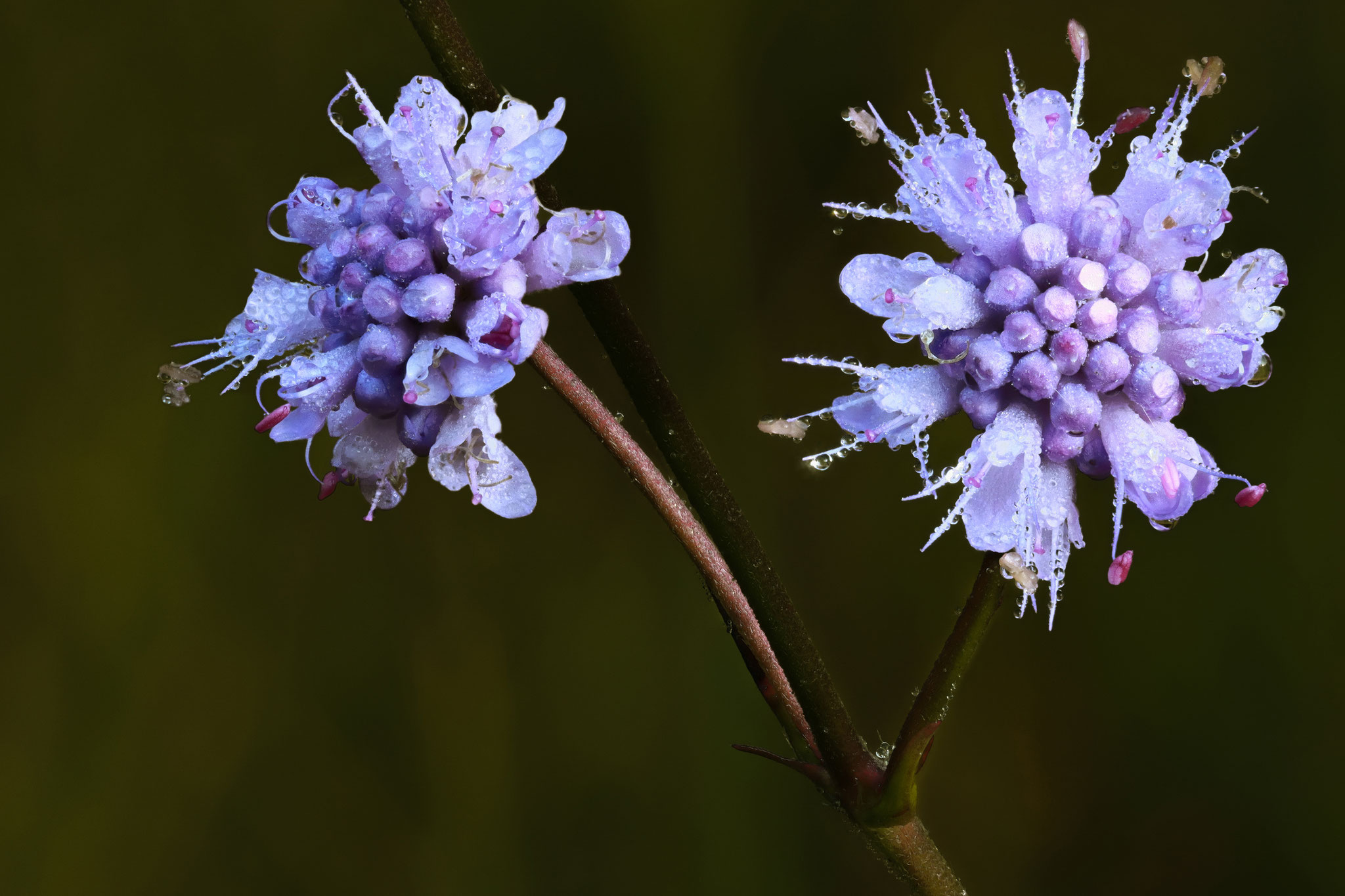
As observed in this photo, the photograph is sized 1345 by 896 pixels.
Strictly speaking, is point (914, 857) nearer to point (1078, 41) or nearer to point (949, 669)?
point (949, 669)

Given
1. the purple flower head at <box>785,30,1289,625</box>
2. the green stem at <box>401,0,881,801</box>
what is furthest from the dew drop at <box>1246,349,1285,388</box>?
the green stem at <box>401,0,881,801</box>

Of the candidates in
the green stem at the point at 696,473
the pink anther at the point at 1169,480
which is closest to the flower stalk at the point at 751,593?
the green stem at the point at 696,473

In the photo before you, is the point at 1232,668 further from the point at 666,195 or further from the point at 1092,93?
the point at 666,195

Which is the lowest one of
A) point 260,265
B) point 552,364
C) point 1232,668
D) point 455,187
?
point 1232,668

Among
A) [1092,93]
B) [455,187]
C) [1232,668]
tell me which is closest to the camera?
[455,187]

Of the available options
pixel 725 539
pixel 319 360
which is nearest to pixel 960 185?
pixel 725 539

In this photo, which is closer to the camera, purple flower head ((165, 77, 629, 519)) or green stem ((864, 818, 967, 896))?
purple flower head ((165, 77, 629, 519))

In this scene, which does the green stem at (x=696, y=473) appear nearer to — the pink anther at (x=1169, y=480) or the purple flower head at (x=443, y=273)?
the purple flower head at (x=443, y=273)

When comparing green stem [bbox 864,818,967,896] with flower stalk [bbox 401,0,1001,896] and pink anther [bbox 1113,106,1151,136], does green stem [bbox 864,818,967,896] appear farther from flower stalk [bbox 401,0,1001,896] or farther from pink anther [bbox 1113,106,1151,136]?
pink anther [bbox 1113,106,1151,136]
